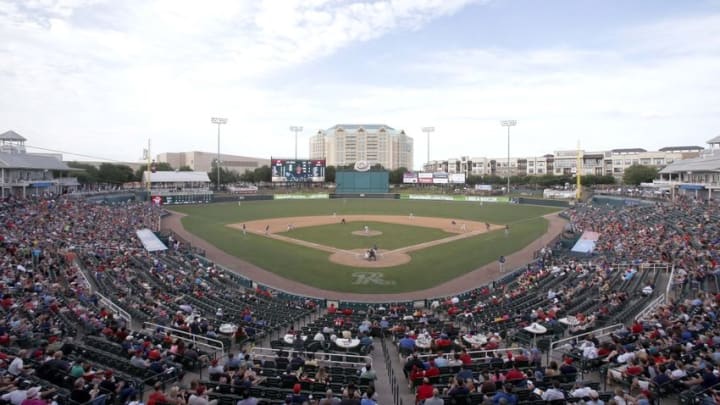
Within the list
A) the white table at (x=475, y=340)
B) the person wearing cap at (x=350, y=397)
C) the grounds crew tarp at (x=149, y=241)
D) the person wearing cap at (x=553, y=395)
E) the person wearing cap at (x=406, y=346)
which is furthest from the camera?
the grounds crew tarp at (x=149, y=241)

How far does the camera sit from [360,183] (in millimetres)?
97438

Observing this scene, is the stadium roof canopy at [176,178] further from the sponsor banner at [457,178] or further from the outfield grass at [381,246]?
the sponsor banner at [457,178]

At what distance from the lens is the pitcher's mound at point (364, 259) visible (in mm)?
32031

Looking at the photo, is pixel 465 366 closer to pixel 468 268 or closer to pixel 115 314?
pixel 115 314

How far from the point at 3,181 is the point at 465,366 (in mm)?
54851

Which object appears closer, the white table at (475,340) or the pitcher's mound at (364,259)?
the white table at (475,340)

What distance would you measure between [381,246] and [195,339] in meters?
25.9

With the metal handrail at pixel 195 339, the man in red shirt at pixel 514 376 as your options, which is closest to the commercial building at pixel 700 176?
the man in red shirt at pixel 514 376

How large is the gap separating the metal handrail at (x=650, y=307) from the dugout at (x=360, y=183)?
260ft

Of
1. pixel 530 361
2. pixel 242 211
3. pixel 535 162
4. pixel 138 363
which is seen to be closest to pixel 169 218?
pixel 242 211

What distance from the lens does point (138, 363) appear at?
10.6m

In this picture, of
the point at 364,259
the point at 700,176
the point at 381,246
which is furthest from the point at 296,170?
the point at 700,176

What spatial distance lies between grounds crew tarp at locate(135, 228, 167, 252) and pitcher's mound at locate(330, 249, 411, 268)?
13.6 metres

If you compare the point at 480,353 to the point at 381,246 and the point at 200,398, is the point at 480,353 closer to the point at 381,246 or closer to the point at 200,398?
the point at 200,398
